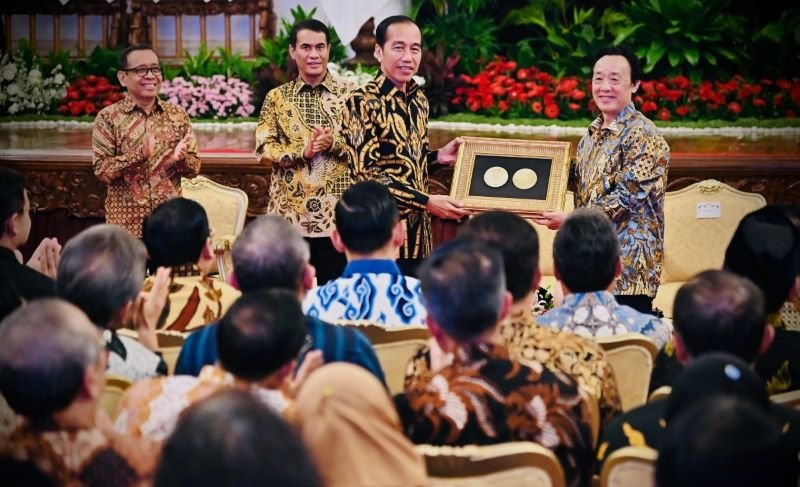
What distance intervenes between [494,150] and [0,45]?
5.49 metres

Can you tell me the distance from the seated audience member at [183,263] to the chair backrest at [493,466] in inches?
47.5

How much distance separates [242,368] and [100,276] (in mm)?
609

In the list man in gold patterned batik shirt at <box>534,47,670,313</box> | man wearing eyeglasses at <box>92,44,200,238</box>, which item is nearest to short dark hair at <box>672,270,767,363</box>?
man in gold patterned batik shirt at <box>534,47,670,313</box>

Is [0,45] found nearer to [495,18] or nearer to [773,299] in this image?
[495,18]

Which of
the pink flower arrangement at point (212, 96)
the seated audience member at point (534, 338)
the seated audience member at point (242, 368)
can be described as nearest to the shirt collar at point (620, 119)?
the seated audience member at point (534, 338)

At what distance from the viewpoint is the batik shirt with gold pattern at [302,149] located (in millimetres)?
4199

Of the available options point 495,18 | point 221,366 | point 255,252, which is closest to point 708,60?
point 495,18

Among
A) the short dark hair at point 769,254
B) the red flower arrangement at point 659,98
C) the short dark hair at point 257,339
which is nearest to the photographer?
the short dark hair at point 257,339

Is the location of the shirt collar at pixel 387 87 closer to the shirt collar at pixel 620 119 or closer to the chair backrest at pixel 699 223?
the shirt collar at pixel 620 119

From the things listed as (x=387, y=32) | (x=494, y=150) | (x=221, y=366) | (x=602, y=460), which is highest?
(x=387, y=32)

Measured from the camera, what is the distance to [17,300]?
2438mm

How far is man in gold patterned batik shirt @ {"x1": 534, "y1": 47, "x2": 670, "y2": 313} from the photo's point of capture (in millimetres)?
3795

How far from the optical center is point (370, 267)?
111 inches

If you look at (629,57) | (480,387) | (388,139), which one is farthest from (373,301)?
(629,57)
